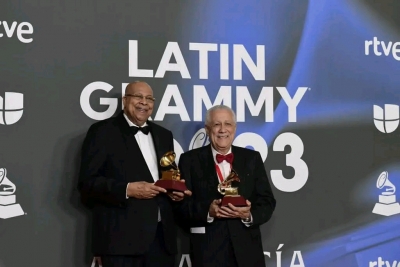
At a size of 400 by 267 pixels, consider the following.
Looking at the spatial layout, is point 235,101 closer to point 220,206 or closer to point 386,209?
point 220,206

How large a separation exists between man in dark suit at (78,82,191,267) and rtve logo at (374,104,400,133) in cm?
157

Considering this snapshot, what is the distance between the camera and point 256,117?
12.6 feet

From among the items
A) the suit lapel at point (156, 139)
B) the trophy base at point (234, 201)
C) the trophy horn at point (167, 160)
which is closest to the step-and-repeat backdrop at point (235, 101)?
the suit lapel at point (156, 139)

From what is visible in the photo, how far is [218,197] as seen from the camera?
3.13 meters

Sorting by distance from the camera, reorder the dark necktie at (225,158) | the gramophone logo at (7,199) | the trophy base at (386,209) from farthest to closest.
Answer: the trophy base at (386,209) < the gramophone logo at (7,199) < the dark necktie at (225,158)

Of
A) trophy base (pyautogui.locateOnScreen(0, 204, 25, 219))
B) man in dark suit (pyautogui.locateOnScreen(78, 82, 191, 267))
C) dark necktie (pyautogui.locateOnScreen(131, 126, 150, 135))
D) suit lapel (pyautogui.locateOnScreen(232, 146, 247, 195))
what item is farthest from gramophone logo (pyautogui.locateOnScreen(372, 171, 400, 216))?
trophy base (pyautogui.locateOnScreen(0, 204, 25, 219))

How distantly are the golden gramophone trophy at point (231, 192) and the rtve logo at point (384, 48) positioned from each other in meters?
1.58

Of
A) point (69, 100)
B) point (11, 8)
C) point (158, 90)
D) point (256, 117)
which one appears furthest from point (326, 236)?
point (11, 8)

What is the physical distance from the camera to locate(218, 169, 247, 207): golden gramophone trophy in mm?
2973

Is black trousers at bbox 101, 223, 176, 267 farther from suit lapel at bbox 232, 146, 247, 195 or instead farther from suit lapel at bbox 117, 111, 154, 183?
suit lapel at bbox 232, 146, 247, 195

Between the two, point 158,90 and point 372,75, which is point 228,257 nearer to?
point 158,90

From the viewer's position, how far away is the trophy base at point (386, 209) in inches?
156

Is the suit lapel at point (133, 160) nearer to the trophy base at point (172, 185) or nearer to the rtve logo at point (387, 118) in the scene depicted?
the trophy base at point (172, 185)

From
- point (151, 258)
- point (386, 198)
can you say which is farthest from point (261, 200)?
point (386, 198)
